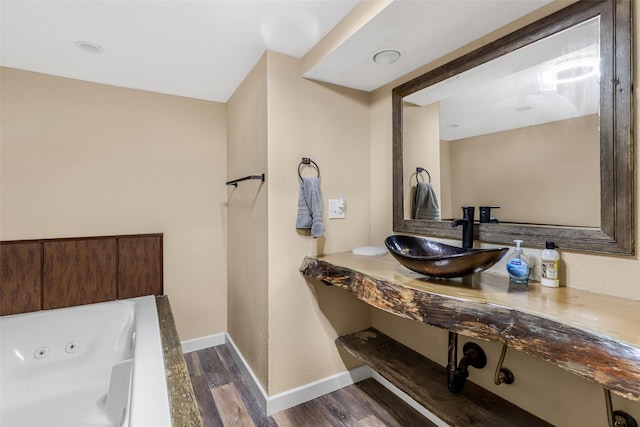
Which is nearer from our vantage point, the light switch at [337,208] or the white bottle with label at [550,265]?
the white bottle with label at [550,265]

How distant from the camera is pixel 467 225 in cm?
154

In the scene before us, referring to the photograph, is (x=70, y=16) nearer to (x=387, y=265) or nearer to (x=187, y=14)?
(x=187, y=14)

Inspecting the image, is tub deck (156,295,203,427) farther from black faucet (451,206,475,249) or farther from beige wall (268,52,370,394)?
black faucet (451,206,475,249)

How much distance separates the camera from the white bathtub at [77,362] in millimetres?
1613

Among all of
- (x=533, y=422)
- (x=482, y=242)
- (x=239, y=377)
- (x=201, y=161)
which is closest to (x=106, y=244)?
(x=201, y=161)

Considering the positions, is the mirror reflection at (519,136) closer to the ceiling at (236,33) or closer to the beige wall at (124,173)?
the ceiling at (236,33)

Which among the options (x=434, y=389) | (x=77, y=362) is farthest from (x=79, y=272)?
(x=434, y=389)

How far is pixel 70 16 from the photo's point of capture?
1.55m

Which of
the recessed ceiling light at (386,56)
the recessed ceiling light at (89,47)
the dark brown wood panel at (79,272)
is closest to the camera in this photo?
the recessed ceiling light at (386,56)

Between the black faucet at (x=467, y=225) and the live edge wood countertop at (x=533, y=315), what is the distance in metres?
0.18

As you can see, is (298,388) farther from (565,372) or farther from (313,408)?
(565,372)

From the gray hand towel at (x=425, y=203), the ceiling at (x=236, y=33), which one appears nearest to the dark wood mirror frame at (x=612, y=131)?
the ceiling at (x=236, y=33)

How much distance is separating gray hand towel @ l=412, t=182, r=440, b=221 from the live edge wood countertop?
0.46 metres

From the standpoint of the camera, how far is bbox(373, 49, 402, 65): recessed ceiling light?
167 cm
